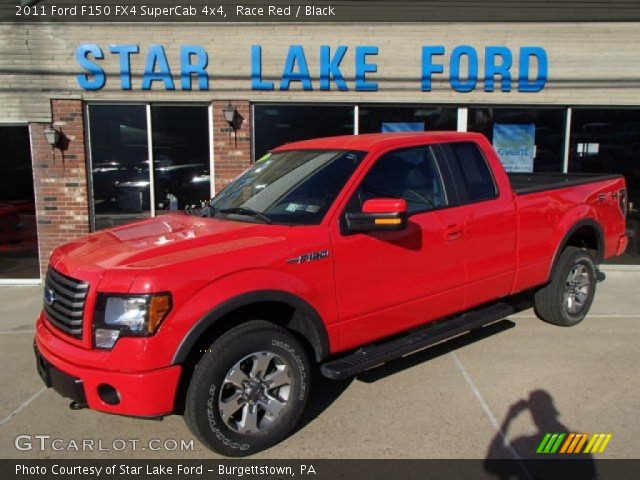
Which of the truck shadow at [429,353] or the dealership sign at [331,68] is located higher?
the dealership sign at [331,68]

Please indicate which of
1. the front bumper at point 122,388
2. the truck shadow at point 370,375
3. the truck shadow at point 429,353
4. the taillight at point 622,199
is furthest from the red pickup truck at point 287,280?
the taillight at point 622,199

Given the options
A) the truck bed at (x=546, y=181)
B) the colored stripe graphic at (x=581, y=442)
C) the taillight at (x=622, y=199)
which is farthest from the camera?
the taillight at (x=622, y=199)

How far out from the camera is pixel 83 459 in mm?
3469

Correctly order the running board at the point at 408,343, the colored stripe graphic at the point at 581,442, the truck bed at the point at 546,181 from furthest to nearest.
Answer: the truck bed at the point at 546,181, the running board at the point at 408,343, the colored stripe graphic at the point at 581,442

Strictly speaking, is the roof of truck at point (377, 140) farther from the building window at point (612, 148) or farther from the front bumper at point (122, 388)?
the building window at point (612, 148)

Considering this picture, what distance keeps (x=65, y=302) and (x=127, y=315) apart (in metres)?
0.58

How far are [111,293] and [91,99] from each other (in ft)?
20.4

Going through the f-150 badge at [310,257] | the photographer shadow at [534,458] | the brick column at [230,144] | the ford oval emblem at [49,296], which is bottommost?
the photographer shadow at [534,458]

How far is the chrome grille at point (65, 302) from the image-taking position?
3191 millimetres

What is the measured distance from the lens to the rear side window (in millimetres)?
4586

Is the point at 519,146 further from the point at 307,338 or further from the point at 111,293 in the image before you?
the point at 111,293

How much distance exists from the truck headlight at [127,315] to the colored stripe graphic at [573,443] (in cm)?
246

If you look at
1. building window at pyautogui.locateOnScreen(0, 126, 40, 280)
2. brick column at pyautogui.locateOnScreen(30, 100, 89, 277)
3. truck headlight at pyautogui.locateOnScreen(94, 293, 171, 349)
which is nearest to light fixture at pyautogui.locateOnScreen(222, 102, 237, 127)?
brick column at pyautogui.locateOnScreen(30, 100, 89, 277)

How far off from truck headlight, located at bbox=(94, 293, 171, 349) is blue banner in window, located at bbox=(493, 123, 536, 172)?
23.5 ft
